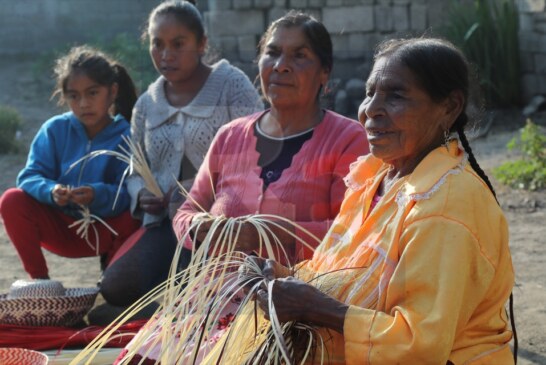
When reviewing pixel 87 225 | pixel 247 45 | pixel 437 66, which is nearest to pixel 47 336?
pixel 87 225

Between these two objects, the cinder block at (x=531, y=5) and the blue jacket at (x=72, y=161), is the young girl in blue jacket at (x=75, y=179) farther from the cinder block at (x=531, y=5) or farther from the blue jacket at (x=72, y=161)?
the cinder block at (x=531, y=5)

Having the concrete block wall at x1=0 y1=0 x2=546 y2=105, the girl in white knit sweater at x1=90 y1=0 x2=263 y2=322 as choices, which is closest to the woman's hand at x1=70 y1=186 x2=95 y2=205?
the girl in white knit sweater at x1=90 y1=0 x2=263 y2=322

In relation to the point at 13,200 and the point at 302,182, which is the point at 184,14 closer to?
the point at 13,200

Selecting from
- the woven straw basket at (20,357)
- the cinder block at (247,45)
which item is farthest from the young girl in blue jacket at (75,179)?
the cinder block at (247,45)

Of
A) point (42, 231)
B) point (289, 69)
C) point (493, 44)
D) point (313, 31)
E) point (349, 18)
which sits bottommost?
point (42, 231)

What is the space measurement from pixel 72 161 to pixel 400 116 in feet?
9.08

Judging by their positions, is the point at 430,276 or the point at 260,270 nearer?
the point at 430,276

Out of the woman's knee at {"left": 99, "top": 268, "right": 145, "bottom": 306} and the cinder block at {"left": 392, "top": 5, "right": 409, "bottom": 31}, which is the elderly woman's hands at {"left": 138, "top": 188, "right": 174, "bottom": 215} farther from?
the cinder block at {"left": 392, "top": 5, "right": 409, "bottom": 31}

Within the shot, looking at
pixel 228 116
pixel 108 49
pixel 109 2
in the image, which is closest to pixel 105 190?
pixel 228 116

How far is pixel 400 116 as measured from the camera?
252cm

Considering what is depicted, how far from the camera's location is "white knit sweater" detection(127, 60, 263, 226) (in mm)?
4418

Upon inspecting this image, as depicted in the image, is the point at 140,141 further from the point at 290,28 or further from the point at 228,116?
the point at 290,28

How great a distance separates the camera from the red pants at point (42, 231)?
480 cm

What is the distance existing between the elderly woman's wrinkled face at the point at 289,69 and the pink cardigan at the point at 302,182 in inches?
5.7
